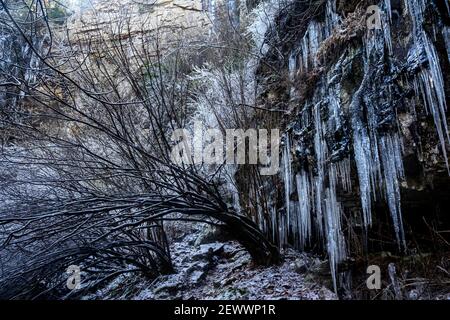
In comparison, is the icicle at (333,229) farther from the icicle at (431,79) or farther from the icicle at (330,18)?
the icicle at (330,18)

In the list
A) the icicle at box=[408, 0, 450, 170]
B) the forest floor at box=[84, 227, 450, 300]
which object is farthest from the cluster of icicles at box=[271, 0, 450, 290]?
the forest floor at box=[84, 227, 450, 300]

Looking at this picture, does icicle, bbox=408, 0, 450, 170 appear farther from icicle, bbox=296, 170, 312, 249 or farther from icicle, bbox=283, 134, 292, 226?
icicle, bbox=283, 134, 292, 226

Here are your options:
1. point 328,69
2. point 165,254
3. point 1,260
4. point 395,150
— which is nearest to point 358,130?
point 395,150

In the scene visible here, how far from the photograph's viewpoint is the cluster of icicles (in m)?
2.33

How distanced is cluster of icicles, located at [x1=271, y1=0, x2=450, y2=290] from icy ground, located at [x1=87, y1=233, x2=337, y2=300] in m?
0.30

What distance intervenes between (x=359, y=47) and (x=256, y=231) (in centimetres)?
209

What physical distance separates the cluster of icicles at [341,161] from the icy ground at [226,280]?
0.30 metres

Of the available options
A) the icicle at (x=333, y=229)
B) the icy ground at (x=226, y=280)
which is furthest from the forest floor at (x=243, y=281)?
the icicle at (x=333, y=229)

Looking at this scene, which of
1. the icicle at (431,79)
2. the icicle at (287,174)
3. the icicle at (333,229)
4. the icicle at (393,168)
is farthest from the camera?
the icicle at (287,174)

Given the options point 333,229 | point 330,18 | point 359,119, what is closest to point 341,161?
point 359,119

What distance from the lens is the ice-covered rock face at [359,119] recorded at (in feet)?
7.72
